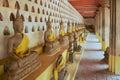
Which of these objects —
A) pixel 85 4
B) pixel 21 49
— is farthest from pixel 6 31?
pixel 85 4

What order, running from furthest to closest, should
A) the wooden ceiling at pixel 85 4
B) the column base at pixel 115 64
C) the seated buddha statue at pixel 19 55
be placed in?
the wooden ceiling at pixel 85 4 < the column base at pixel 115 64 < the seated buddha statue at pixel 19 55

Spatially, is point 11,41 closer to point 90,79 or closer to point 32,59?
point 32,59

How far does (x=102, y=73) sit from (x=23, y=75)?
20.1ft

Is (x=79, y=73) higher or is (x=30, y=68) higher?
(x=30, y=68)

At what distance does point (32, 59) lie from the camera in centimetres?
393

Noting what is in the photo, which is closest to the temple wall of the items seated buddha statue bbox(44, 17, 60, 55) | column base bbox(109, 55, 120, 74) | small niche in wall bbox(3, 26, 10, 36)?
small niche in wall bbox(3, 26, 10, 36)

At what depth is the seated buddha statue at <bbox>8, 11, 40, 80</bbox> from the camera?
3.12m

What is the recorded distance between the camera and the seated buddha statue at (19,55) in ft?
10.3

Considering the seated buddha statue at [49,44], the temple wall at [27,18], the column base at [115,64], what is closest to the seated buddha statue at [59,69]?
the seated buddha statue at [49,44]

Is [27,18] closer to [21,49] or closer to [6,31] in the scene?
[6,31]

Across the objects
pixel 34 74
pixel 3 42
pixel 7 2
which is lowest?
pixel 34 74

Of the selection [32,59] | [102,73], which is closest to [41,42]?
[32,59]

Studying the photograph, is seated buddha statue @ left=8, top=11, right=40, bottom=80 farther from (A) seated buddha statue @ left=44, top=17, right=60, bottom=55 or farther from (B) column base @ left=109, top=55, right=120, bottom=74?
(B) column base @ left=109, top=55, right=120, bottom=74

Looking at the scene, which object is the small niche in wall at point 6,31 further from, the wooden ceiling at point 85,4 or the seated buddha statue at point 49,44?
the wooden ceiling at point 85,4
